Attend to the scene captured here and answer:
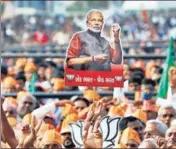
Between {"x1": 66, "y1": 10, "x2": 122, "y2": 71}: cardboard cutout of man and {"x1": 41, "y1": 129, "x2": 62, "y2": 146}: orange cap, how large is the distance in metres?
2.01

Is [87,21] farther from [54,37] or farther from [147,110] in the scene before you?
[54,37]

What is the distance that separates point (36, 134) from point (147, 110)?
9.76ft

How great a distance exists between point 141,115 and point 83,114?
1.96ft

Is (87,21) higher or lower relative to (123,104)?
higher

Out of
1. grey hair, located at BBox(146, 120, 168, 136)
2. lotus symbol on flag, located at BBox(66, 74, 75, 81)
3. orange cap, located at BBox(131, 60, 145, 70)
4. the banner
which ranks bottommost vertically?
orange cap, located at BBox(131, 60, 145, 70)

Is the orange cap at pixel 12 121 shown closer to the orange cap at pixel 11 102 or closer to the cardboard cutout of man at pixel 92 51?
the orange cap at pixel 11 102

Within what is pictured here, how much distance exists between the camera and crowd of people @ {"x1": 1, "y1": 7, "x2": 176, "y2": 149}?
36.5ft

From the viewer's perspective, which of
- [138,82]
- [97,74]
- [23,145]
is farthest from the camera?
[138,82]

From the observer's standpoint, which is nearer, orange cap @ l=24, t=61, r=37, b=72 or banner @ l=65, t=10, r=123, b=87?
banner @ l=65, t=10, r=123, b=87

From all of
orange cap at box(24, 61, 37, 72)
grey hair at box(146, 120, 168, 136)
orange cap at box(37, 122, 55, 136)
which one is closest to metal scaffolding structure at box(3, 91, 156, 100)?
orange cap at box(24, 61, 37, 72)

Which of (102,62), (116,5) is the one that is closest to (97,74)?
(102,62)

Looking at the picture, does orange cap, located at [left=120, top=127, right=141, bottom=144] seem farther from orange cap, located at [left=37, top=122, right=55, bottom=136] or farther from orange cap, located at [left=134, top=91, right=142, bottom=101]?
orange cap, located at [left=134, top=91, right=142, bottom=101]

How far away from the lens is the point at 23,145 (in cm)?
1135

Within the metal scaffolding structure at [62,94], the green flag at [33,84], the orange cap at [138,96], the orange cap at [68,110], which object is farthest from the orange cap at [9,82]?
the orange cap at [68,110]
